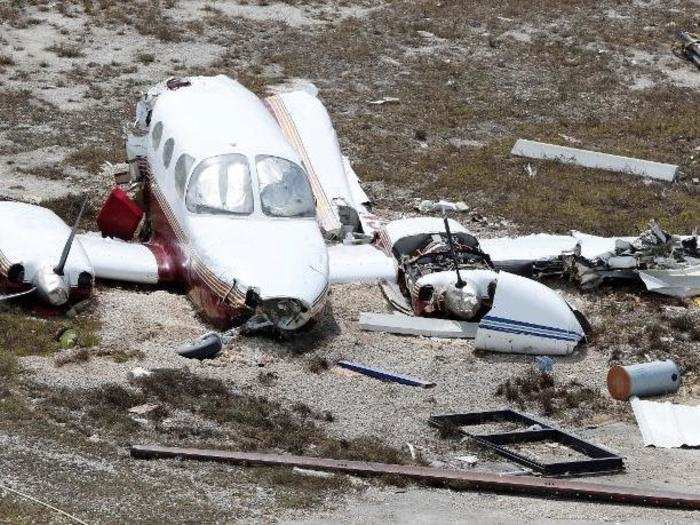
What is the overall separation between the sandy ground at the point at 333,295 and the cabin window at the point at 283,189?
125 centimetres

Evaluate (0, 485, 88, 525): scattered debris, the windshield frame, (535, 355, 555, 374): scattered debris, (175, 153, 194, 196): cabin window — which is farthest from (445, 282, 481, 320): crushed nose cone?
(0, 485, 88, 525): scattered debris

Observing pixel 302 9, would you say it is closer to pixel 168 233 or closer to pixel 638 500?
pixel 168 233

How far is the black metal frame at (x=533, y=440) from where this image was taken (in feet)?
45.3

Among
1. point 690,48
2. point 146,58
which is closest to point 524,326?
point 146,58

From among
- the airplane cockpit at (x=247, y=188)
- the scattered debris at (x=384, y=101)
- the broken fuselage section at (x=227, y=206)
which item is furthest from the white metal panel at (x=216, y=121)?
the scattered debris at (x=384, y=101)

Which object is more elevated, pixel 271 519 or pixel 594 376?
pixel 271 519

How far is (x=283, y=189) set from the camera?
18.5m

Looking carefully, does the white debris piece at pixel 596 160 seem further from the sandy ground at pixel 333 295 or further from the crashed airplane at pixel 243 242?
the crashed airplane at pixel 243 242

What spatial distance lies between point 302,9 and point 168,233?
1694cm

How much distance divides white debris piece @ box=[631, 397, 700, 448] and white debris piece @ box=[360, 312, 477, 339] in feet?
8.22

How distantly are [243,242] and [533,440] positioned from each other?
4.61m

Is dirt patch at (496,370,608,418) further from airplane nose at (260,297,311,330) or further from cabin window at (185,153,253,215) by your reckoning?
cabin window at (185,153,253,215)

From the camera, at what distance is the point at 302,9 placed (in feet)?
115

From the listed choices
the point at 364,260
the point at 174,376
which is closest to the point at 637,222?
the point at 364,260
